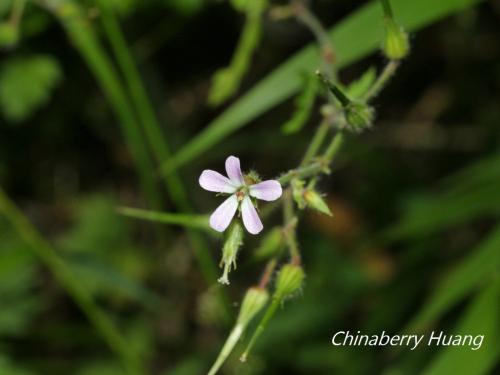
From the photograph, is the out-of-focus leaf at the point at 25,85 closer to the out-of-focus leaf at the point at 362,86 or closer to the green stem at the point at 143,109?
the green stem at the point at 143,109

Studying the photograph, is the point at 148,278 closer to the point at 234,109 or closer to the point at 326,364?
the point at 326,364

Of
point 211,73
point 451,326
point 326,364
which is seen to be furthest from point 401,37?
point 211,73

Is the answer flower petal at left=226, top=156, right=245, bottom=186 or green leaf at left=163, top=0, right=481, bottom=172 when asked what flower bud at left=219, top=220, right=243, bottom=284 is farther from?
green leaf at left=163, top=0, right=481, bottom=172

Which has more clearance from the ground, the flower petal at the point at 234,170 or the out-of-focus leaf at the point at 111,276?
the out-of-focus leaf at the point at 111,276

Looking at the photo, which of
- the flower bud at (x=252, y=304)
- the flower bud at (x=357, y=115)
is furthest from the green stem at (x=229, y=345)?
the flower bud at (x=357, y=115)

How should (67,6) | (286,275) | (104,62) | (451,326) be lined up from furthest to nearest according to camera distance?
1. (451,326)
2. (104,62)
3. (67,6)
4. (286,275)

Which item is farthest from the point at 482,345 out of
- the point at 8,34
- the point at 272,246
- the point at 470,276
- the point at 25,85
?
the point at 25,85
